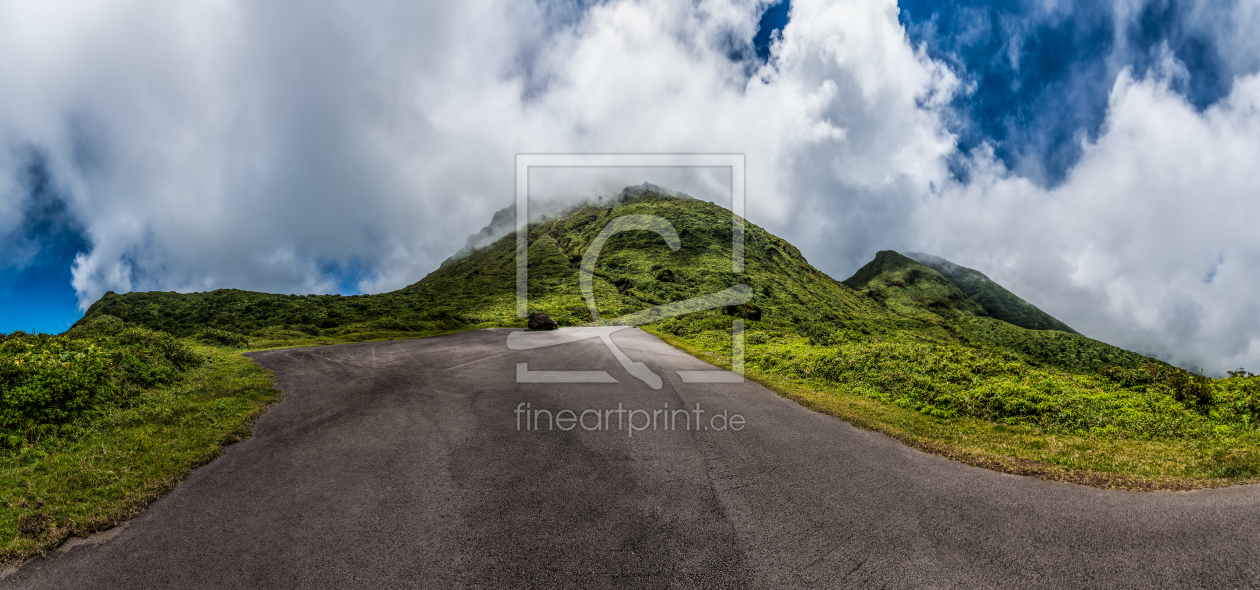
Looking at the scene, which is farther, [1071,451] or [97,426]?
[97,426]

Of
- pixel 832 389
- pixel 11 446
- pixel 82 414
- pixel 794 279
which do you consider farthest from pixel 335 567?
pixel 794 279

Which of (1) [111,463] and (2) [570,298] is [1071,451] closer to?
(1) [111,463]

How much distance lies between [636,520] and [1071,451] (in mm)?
10407

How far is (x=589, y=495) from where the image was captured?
7.67 meters

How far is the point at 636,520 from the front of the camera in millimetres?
6867

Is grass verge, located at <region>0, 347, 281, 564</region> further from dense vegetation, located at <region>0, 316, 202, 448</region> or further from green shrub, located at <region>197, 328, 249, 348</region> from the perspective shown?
green shrub, located at <region>197, 328, 249, 348</region>

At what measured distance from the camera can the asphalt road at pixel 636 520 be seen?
221 inches

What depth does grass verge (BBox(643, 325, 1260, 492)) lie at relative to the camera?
8.16 meters

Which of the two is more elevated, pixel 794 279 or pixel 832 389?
pixel 794 279

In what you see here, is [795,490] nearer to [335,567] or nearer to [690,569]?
[690,569]

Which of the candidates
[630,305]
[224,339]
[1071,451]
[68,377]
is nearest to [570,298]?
[630,305]

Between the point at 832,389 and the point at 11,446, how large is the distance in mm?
22896

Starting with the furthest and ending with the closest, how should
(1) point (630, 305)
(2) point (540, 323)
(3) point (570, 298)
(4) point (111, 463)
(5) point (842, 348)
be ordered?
(3) point (570, 298) < (1) point (630, 305) < (2) point (540, 323) < (5) point (842, 348) < (4) point (111, 463)

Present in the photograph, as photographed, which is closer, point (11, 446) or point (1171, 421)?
point (11, 446)
